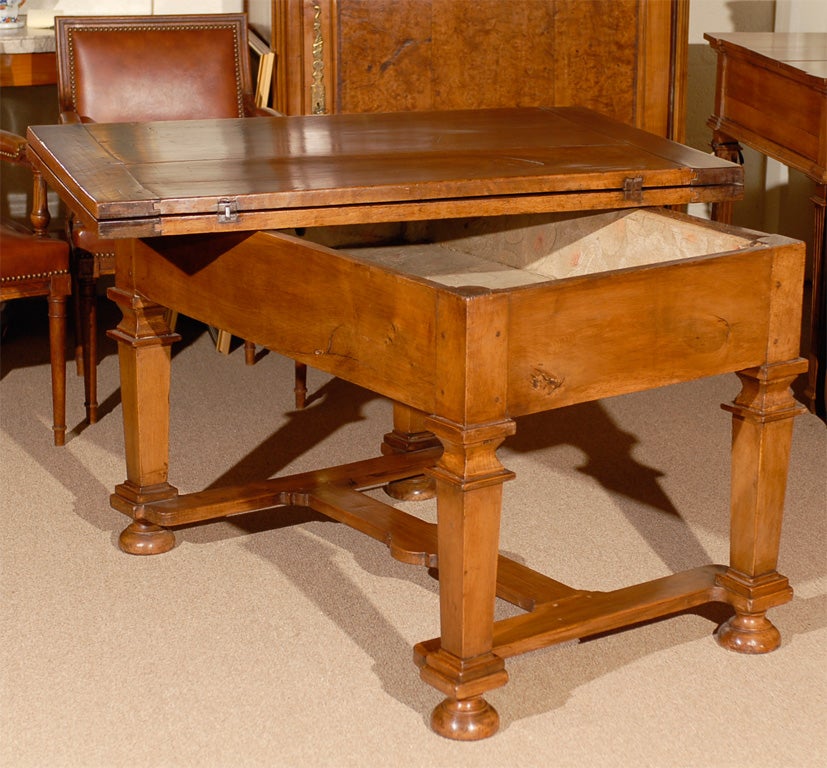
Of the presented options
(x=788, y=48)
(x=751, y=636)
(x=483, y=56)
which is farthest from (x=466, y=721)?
(x=483, y=56)

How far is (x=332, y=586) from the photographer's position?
2.77m

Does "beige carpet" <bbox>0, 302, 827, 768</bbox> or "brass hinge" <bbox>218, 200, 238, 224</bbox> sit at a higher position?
"brass hinge" <bbox>218, 200, 238, 224</bbox>

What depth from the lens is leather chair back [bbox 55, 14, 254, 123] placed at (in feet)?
13.1

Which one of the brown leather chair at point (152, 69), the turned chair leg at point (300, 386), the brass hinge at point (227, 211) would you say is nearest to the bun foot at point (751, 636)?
the brass hinge at point (227, 211)

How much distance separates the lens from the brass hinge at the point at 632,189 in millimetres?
2490

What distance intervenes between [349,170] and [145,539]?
924 millimetres

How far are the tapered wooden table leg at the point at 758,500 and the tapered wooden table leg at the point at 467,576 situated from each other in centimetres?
50

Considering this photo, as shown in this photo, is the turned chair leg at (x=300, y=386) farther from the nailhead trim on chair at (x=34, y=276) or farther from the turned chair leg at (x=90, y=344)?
the nailhead trim on chair at (x=34, y=276)

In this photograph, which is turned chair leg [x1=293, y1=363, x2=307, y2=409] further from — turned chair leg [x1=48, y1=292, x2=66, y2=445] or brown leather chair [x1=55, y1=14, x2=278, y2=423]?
turned chair leg [x1=48, y1=292, x2=66, y2=445]

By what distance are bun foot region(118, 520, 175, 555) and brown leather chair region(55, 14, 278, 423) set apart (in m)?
1.07

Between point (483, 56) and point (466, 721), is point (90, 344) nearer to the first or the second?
point (483, 56)

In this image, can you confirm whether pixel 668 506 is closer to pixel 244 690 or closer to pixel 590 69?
pixel 244 690

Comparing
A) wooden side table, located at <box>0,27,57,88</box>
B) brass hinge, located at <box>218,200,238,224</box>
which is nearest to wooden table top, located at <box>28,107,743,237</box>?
brass hinge, located at <box>218,200,238,224</box>

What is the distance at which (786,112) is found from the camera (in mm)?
3564
